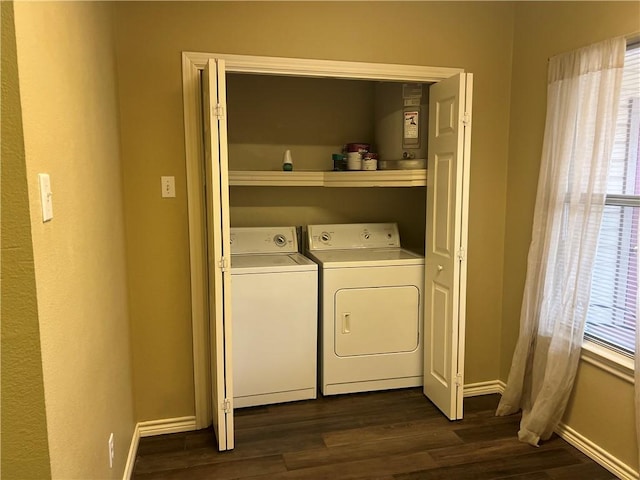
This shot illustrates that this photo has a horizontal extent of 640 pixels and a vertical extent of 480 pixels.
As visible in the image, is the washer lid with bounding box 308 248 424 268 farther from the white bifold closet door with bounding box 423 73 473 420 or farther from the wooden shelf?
the wooden shelf

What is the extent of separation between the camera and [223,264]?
2.35 metres

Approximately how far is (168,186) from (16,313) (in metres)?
1.56

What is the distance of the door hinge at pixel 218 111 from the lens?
87.6 inches

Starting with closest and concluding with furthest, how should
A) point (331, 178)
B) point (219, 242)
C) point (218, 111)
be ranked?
point (218, 111) < point (219, 242) < point (331, 178)

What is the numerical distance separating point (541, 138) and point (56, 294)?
2499 millimetres

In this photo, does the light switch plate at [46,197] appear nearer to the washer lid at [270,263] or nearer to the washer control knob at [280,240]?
the washer lid at [270,263]

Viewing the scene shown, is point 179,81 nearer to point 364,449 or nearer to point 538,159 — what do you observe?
point 538,159

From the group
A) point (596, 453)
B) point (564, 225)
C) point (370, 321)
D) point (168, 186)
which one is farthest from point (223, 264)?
point (596, 453)

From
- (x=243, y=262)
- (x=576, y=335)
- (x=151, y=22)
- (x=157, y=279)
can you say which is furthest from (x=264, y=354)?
(x=151, y=22)

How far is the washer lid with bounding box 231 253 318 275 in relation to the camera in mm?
2867

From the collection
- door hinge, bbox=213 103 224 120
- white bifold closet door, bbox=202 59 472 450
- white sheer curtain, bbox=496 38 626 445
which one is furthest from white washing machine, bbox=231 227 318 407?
white sheer curtain, bbox=496 38 626 445

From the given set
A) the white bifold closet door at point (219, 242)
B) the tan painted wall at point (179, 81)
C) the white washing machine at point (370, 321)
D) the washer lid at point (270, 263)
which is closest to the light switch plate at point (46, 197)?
the white bifold closet door at point (219, 242)

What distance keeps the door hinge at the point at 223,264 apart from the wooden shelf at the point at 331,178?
0.93 meters

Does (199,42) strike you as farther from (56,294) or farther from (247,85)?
(56,294)
